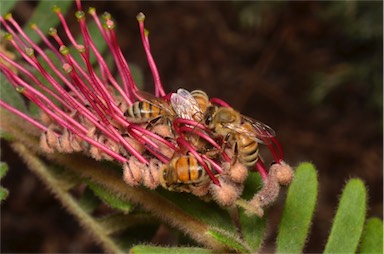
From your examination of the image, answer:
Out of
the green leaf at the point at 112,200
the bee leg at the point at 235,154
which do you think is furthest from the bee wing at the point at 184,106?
the green leaf at the point at 112,200

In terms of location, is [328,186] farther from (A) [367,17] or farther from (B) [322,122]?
(A) [367,17]

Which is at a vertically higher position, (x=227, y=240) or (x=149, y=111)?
(x=149, y=111)

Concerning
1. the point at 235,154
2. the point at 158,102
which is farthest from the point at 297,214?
the point at 158,102

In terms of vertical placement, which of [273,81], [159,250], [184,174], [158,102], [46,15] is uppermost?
[273,81]

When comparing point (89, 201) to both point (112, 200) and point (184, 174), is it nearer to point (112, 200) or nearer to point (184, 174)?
point (112, 200)

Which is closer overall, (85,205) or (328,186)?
(85,205)

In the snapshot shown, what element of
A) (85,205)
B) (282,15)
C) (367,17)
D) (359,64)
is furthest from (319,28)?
(85,205)

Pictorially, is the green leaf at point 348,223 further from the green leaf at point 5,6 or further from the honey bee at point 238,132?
the green leaf at point 5,6
